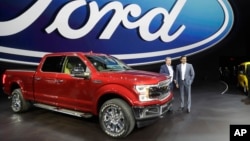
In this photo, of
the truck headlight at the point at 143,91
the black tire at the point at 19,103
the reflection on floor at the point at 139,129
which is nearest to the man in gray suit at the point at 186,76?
the reflection on floor at the point at 139,129

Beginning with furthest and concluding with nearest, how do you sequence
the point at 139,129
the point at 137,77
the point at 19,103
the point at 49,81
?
the point at 19,103 < the point at 49,81 < the point at 139,129 < the point at 137,77

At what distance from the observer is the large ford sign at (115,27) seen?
9.76 m

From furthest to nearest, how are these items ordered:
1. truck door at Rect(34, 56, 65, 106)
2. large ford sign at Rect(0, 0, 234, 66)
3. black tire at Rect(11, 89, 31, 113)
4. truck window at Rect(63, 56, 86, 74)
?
large ford sign at Rect(0, 0, 234, 66) < black tire at Rect(11, 89, 31, 113) < truck door at Rect(34, 56, 65, 106) < truck window at Rect(63, 56, 86, 74)

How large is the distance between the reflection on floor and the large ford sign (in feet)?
11.0

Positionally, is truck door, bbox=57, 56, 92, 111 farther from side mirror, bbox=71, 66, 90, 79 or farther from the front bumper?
the front bumper

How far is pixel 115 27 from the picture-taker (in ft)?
37.9

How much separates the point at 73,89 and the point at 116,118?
125 centimetres

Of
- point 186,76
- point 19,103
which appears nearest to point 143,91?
point 186,76

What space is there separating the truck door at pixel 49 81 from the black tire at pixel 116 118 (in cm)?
143

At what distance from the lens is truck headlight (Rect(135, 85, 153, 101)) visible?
15.3ft

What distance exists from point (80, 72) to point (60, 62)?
1089 mm

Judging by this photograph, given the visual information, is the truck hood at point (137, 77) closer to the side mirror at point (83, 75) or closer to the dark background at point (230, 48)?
the side mirror at point (83, 75)

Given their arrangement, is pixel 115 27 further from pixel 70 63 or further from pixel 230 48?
pixel 230 48

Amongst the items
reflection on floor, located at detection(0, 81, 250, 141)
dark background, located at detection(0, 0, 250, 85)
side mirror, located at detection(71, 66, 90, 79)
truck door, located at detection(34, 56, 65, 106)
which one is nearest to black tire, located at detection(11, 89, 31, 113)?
reflection on floor, located at detection(0, 81, 250, 141)
